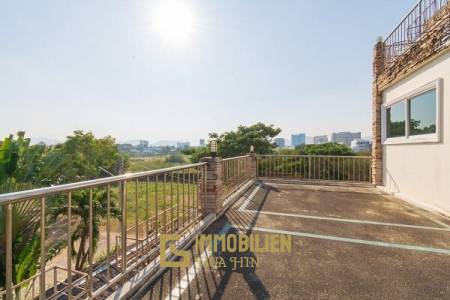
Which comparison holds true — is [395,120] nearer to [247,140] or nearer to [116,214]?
[116,214]

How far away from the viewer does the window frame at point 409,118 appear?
14.9ft

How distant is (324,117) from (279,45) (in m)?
10.7

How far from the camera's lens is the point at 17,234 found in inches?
113

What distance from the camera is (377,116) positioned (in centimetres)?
726

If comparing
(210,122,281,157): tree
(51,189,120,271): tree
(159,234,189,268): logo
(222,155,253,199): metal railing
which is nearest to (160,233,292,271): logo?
(159,234,189,268): logo

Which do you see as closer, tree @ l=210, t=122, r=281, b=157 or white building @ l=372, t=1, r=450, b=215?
white building @ l=372, t=1, r=450, b=215

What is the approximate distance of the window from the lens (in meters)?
4.77

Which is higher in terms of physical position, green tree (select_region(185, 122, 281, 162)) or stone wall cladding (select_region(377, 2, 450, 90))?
stone wall cladding (select_region(377, 2, 450, 90))

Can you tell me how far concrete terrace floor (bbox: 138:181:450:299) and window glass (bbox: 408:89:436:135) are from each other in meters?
1.84

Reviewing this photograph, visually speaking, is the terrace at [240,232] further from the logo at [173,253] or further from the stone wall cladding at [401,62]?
the stone wall cladding at [401,62]

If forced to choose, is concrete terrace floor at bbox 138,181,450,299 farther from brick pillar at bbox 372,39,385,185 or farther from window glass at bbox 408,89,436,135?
brick pillar at bbox 372,39,385,185

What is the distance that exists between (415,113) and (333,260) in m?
4.92

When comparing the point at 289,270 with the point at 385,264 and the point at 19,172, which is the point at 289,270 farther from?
the point at 19,172

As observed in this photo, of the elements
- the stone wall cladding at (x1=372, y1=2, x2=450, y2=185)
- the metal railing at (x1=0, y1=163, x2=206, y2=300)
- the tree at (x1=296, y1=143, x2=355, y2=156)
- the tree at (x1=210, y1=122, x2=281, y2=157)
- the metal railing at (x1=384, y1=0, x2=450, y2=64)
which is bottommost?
the metal railing at (x1=0, y1=163, x2=206, y2=300)
